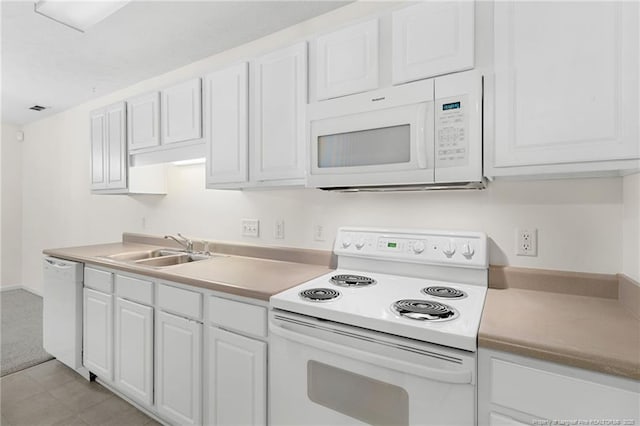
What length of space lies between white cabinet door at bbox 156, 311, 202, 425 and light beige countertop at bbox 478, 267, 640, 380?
139 cm

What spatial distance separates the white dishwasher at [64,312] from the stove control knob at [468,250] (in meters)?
2.61

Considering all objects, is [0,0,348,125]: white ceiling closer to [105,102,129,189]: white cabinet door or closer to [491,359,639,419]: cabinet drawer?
[105,102,129,189]: white cabinet door

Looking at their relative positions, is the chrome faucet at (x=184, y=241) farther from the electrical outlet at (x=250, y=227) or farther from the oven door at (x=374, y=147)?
the oven door at (x=374, y=147)

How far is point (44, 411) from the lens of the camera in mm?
2031

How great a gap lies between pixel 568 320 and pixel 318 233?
4.29ft

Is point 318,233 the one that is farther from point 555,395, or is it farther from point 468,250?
point 555,395

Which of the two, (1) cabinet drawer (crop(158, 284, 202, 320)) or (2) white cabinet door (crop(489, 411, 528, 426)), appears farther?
(1) cabinet drawer (crop(158, 284, 202, 320))

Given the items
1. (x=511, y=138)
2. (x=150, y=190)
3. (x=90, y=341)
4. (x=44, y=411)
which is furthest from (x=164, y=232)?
(x=511, y=138)

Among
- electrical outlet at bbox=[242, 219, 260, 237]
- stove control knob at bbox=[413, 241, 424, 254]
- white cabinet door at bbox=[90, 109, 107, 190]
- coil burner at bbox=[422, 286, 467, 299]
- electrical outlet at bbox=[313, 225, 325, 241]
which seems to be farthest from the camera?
white cabinet door at bbox=[90, 109, 107, 190]

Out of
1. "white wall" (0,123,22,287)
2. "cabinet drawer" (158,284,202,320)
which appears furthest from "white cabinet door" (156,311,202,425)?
"white wall" (0,123,22,287)

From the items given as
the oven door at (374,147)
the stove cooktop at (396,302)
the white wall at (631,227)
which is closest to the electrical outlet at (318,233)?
the stove cooktop at (396,302)

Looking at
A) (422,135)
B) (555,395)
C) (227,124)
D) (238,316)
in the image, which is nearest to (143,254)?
→ (227,124)

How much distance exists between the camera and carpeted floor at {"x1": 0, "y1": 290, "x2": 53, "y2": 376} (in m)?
2.63

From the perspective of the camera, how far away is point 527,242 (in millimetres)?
1448
